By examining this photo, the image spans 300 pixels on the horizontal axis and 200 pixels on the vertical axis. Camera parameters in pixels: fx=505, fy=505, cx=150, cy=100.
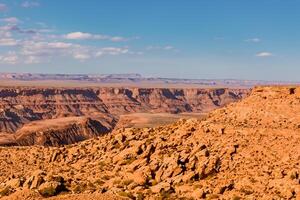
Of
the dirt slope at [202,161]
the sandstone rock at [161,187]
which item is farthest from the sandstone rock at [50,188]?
the sandstone rock at [161,187]

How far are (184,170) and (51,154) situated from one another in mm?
20288

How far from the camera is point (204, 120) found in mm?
46594

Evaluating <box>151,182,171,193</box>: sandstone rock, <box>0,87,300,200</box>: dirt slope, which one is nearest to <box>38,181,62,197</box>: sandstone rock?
<box>0,87,300,200</box>: dirt slope

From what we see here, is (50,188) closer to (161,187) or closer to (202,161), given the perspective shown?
(161,187)

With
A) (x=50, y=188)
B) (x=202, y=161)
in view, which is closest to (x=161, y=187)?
(x=202, y=161)

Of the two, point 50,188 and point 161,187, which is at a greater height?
point 161,187

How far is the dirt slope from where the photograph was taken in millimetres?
34906

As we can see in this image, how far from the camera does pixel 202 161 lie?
38.4 metres

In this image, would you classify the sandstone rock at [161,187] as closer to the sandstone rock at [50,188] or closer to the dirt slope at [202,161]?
the dirt slope at [202,161]

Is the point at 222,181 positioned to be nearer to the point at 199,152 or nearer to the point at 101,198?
the point at 199,152

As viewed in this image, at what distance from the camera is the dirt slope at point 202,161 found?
115ft

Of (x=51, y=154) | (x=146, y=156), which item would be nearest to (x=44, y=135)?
(x=51, y=154)

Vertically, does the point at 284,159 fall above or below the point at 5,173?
above

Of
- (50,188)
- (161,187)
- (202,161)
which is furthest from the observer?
(50,188)
